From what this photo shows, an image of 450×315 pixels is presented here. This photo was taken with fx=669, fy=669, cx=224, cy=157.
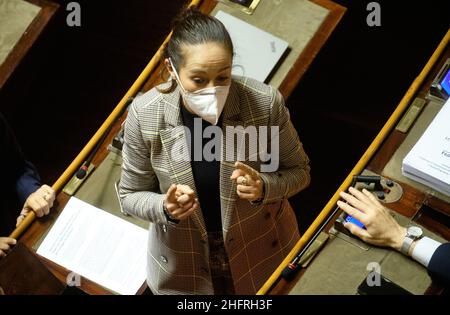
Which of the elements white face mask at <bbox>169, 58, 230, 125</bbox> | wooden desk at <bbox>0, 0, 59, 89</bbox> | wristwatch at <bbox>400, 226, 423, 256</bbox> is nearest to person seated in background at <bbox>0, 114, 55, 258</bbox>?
wooden desk at <bbox>0, 0, 59, 89</bbox>

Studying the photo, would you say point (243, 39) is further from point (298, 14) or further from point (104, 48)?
point (104, 48)

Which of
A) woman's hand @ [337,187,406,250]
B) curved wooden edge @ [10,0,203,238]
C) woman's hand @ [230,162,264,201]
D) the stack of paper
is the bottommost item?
curved wooden edge @ [10,0,203,238]

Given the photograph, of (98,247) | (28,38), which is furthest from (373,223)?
(28,38)

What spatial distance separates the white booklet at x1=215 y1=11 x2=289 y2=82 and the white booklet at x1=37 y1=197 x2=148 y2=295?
34.0 inches

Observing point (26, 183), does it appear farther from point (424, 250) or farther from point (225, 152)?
point (424, 250)

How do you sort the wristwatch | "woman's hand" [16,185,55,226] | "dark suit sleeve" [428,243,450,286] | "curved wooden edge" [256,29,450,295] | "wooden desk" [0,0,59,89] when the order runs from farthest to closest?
"wooden desk" [0,0,59,89]
"woman's hand" [16,185,55,226]
"curved wooden edge" [256,29,450,295]
the wristwatch
"dark suit sleeve" [428,243,450,286]

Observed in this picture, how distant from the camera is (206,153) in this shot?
2.40 m

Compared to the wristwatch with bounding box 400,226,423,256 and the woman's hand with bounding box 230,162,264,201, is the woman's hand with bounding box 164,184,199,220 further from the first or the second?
the wristwatch with bounding box 400,226,423,256

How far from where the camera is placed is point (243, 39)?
3090 millimetres

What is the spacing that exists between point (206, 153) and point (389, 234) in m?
0.73

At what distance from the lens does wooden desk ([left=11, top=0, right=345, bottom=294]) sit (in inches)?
113

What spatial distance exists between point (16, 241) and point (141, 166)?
0.77 m

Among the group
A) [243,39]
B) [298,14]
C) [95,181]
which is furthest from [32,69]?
[298,14]
